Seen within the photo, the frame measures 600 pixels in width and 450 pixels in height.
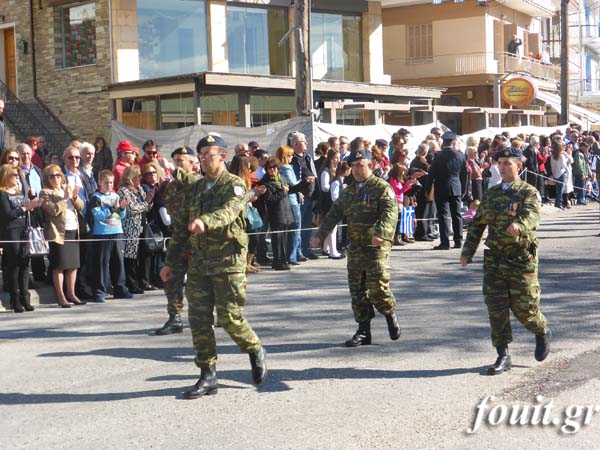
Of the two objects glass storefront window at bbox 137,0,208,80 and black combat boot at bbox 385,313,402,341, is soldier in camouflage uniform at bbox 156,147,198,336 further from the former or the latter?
glass storefront window at bbox 137,0,208,80

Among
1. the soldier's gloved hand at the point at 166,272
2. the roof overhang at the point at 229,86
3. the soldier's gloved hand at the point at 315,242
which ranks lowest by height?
the soldier's gloved hand at the point at 166,272

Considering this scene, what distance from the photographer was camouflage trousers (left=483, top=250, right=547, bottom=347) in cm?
748

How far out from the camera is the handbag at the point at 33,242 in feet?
35.8

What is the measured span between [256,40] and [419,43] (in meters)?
14.8

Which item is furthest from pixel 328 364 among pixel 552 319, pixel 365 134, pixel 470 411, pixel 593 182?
pixel 593 182

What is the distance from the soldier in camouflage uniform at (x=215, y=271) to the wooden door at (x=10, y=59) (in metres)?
22.4

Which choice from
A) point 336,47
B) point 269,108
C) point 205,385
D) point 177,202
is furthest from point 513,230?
point 336,47

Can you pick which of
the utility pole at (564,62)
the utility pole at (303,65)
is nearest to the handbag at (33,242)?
the utility pole at (303,65)

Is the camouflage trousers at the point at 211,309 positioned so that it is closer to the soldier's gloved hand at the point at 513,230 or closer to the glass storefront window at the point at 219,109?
the soldier's gloved hand at the point at 513,230

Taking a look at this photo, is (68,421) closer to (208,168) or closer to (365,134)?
(208,168)

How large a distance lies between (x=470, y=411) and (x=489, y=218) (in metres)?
1.91

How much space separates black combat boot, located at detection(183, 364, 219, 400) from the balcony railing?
34.6 meters

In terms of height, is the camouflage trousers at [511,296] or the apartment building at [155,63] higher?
the apartment building at [155,63]

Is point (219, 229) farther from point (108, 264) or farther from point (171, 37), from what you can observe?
point (171, 37)
